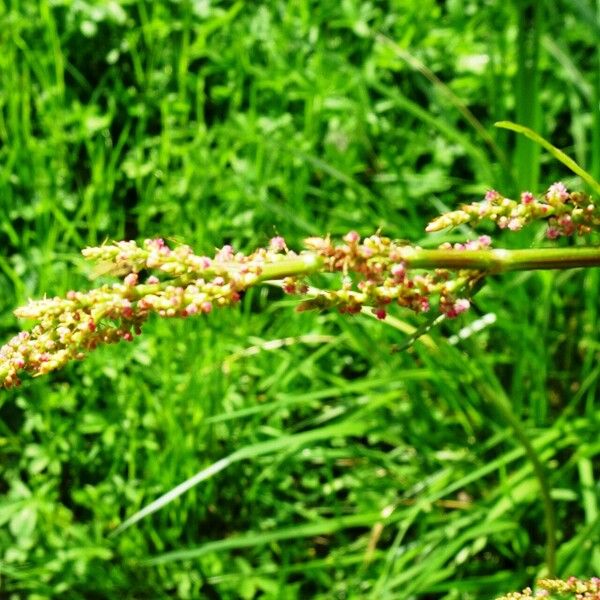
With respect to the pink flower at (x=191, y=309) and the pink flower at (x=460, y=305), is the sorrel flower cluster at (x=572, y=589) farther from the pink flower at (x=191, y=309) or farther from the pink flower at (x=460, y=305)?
the pink flower at (x=191, y=309)

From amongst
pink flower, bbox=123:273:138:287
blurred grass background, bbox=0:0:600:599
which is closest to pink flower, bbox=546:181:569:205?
pink flower, bbox=123:273:138:287

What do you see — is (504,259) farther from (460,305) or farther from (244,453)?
(244,453)

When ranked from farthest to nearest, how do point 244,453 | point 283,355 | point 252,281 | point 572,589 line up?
point 283,355
point 244,453
point 572,589
point 252,281

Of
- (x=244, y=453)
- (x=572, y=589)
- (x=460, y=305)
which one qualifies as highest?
(x=460, y=305)

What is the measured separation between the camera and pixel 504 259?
2.52ft

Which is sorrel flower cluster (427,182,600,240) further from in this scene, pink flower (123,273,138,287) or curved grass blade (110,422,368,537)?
curved grass blade (110,422,368,537)

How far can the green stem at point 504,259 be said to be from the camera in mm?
747

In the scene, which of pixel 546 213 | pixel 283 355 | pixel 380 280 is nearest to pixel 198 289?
pixel 380 280

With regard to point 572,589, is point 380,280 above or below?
above

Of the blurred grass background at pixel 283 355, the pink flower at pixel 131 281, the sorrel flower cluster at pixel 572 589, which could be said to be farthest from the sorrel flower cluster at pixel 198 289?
the blurred grass background at pixel 283 355

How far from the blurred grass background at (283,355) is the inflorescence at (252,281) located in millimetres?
1038

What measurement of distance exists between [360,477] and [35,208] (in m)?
1.09

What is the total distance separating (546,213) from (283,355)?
69.4 inches

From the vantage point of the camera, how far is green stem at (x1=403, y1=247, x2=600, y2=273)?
2.45 ft
